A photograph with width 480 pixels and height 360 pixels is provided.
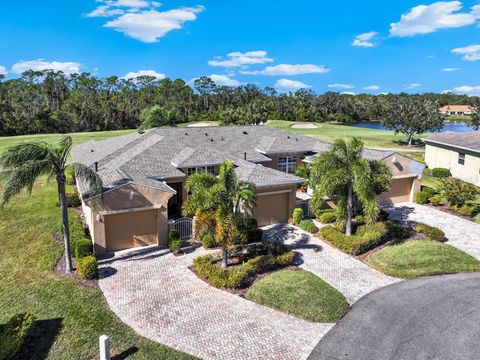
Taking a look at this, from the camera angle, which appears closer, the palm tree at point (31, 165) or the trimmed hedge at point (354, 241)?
the palm tree at point (31, 165)

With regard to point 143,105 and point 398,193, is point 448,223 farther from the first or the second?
point 143,105

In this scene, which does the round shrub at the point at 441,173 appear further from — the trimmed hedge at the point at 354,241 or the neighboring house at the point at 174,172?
the trimmed hedge at the point at 354,241

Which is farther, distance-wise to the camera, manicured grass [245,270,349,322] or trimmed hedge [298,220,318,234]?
trimmed hedge [298,220,318,234]

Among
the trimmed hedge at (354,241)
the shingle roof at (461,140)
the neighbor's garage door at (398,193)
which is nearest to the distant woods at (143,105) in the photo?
the shingle roof at (461,140)

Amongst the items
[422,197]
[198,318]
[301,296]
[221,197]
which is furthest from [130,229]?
[422,197]

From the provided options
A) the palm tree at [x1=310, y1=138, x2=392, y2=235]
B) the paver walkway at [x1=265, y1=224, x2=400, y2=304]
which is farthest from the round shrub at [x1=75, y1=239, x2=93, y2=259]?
the palm tree at [x1=310, y1=138, x2=392, y2=235]

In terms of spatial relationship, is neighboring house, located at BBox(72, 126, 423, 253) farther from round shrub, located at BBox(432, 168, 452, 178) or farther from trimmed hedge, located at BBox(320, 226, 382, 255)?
round shrub, located at BBox(432, 168, 452, 178)

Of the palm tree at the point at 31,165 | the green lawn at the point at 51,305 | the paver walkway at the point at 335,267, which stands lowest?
the green lawn at the point at 51,305
